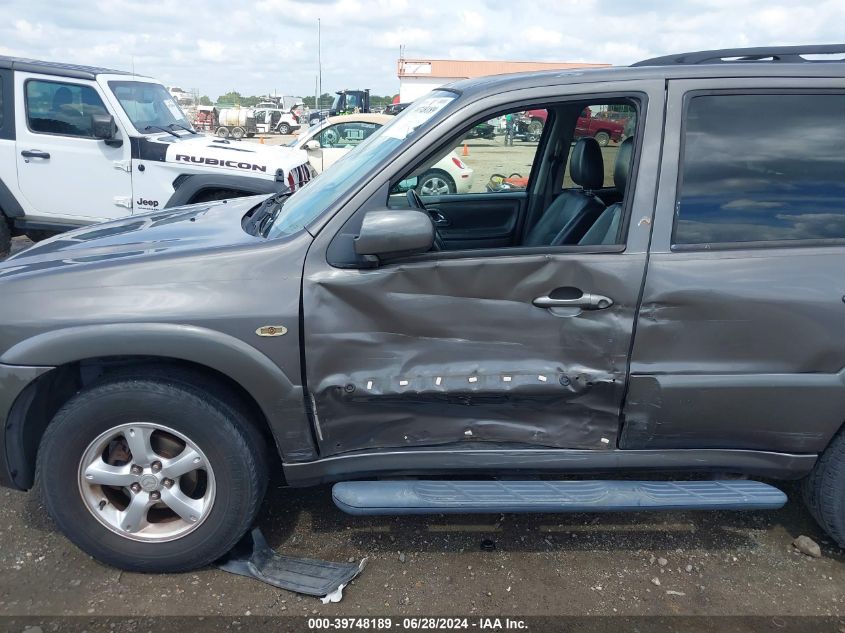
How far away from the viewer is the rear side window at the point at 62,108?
22.8 feet

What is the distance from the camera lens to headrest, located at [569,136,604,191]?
3459 millimetres

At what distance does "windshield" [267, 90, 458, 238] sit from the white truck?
4.03 meters

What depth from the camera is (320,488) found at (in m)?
3.43

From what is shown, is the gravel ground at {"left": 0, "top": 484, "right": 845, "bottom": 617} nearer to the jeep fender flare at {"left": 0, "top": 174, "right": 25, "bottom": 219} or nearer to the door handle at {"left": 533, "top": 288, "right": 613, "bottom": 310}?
the door handle at {"left": 533, "top": 288, "right": 613, "bottom": 310}

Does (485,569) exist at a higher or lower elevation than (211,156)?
lower

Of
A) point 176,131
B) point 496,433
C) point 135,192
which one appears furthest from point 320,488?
point 176,131

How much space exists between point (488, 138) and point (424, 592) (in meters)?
1.94

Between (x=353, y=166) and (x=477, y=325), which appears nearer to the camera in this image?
(x=477, y=325)

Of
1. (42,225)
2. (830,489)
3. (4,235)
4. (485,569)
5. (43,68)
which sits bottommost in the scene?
(485,569)

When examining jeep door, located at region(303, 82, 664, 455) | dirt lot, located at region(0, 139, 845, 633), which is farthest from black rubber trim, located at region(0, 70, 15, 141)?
jeep door, located at region(303, 82, 664, 455)

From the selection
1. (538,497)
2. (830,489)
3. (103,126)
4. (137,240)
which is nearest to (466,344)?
(538,497)

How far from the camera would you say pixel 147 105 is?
7.61 m

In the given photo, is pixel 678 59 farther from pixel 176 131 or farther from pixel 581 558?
pixel 176 131

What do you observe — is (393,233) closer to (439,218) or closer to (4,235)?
(439,218)
